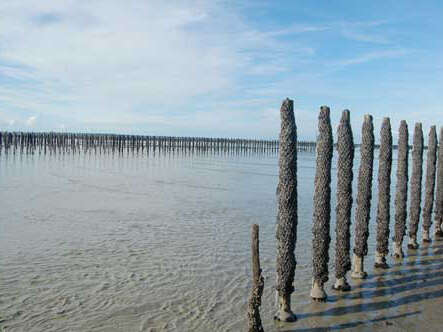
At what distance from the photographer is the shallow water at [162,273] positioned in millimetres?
8242

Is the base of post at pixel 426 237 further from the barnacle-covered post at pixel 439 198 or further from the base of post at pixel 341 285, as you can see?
the base of post at pixel 341 285

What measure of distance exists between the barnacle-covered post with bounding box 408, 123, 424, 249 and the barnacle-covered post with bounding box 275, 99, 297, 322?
24.4 feet

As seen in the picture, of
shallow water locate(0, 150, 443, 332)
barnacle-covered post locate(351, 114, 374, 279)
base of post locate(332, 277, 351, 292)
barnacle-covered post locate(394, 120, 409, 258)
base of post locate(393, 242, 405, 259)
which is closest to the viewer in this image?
shallow water locate(0, 150, 443, 332)

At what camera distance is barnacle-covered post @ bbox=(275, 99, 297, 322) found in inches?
318

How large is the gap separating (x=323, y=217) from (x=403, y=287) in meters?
3.08

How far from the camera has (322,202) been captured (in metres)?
9.02

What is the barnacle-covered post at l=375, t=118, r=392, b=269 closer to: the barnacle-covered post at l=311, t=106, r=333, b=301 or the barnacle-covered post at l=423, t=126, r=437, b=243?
the barnacle-covered post at l=311, t=106, r=333, b=301

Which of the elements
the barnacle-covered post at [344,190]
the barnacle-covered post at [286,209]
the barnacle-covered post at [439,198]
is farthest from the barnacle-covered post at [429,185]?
the barnacle-covered post at [286,209]

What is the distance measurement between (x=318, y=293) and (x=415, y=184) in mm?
6907

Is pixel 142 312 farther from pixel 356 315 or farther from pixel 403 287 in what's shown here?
pixel 403 287

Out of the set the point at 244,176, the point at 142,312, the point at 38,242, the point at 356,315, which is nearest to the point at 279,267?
the point at 356,315

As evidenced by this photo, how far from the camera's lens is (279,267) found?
817 centimetres

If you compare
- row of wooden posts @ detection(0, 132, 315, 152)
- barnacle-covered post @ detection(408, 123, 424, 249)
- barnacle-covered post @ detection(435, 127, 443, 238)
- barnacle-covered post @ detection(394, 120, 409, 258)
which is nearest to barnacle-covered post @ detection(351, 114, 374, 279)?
barnacle-covered post @ detection(394, 120, 409, 258)

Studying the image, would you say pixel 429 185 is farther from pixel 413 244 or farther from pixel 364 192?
pixel 364 192
